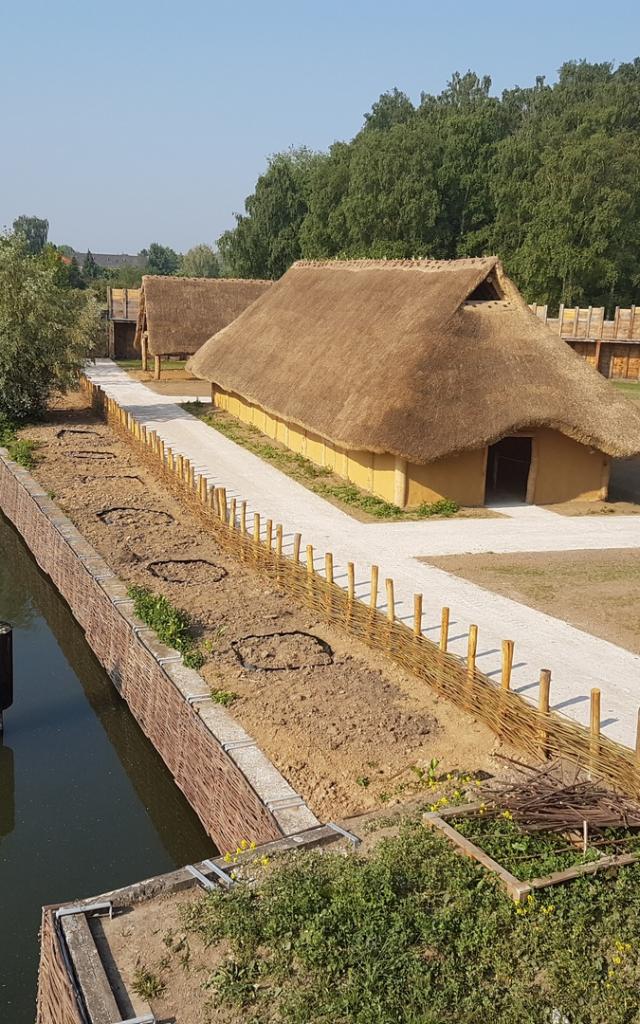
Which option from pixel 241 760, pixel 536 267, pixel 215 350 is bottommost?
pixel 241 760

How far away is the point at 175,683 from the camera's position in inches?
389

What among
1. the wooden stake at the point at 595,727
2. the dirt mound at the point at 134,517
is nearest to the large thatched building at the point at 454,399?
the dirt mound at the point at 134,517

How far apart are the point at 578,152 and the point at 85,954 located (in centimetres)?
4616

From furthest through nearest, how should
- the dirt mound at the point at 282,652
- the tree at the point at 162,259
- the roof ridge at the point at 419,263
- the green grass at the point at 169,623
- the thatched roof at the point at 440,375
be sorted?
the tree at the point at 162,259, the roof ridge at the point at 419,263, the thatched roof at the point at 440,375, the green grass at the point at 169,623, the dirt mound at the point at 282,652

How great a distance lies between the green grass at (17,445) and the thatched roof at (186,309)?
39.5 ft

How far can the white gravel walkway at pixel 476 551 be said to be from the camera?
1020cm

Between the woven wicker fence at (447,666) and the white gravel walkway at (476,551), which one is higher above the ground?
the woven wicker fence at (447,666)

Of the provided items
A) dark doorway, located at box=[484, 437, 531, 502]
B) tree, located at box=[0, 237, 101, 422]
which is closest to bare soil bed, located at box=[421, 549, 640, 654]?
dark doorway, located at box=[484, 437, 531, 502]

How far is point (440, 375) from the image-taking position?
18.2m

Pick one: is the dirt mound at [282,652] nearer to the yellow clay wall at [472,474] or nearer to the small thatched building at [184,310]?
the yellow clay wall at [472,474]

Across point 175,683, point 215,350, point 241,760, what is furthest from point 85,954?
point 215,350

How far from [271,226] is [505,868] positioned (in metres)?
57.8

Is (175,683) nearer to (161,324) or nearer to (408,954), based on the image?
(408,954)

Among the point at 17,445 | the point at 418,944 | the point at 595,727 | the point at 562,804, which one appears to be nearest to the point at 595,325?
the point at 17,445
